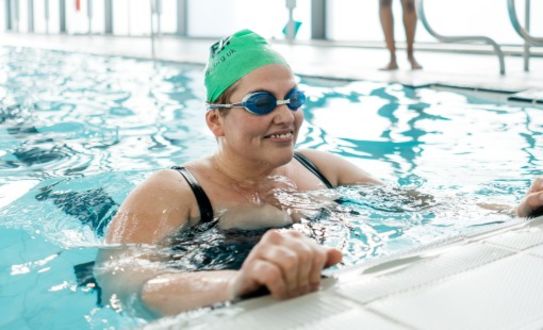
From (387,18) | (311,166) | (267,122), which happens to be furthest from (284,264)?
(387,18)

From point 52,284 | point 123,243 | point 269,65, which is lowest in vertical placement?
point 52,284

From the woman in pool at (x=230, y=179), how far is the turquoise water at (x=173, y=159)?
18 centimetres

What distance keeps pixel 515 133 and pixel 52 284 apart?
3946mm

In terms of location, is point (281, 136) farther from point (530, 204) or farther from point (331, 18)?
point (331, 18)

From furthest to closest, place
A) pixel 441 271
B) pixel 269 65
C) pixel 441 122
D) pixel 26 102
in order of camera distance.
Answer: pixel 26 102 → pixel 441 122 → pixel 269 65 → pixel 441 271

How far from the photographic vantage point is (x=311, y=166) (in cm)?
316

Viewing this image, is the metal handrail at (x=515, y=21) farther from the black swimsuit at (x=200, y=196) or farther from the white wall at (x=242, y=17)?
the white wall at (x=242, y=17)

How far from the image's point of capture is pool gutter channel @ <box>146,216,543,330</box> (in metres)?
1.53

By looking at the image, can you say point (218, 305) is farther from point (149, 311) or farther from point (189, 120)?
point (189, 120)

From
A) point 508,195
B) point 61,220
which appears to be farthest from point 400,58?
point 61,220

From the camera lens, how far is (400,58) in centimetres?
1113

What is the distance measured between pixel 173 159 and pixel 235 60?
2.36m

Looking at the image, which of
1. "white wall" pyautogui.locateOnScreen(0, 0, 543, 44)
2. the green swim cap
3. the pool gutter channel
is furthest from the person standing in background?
the pool gutter channel

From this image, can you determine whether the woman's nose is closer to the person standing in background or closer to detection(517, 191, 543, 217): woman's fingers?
detection(517, 191, 543, 217): woman's fingers
